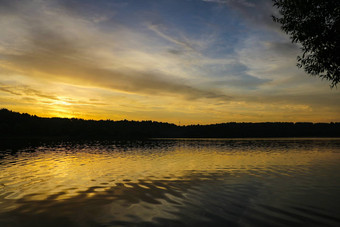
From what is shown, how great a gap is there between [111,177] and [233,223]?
17308 mm

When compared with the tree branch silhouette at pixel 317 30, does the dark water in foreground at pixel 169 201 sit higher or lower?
lower

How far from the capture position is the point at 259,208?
585 inches

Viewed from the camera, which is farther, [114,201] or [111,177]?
[111,177]

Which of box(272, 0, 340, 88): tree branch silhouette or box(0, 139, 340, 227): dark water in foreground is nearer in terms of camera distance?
box(0, 139, 340, 227): dark water in foreground

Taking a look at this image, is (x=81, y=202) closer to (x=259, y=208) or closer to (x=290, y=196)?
(x=259, y=208)

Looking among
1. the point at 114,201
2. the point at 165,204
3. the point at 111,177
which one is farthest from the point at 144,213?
the point at 111,177

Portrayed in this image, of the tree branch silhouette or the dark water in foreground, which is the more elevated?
the tree branch silhouette

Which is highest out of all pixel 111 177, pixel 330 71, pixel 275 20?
pixel 275 20

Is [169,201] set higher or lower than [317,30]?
lower

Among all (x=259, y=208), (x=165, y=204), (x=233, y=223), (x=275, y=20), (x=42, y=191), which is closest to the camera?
(x=233, y=223)

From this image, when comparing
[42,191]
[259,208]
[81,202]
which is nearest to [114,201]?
[81,202]

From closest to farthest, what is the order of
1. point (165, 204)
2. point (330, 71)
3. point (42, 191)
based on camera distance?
point (165, 204), point (42, 191), point (330, 71)

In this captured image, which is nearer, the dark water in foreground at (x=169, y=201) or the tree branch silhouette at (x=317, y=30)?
the dark water in foreground at (x=169, y=201)

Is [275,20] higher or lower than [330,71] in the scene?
higher
